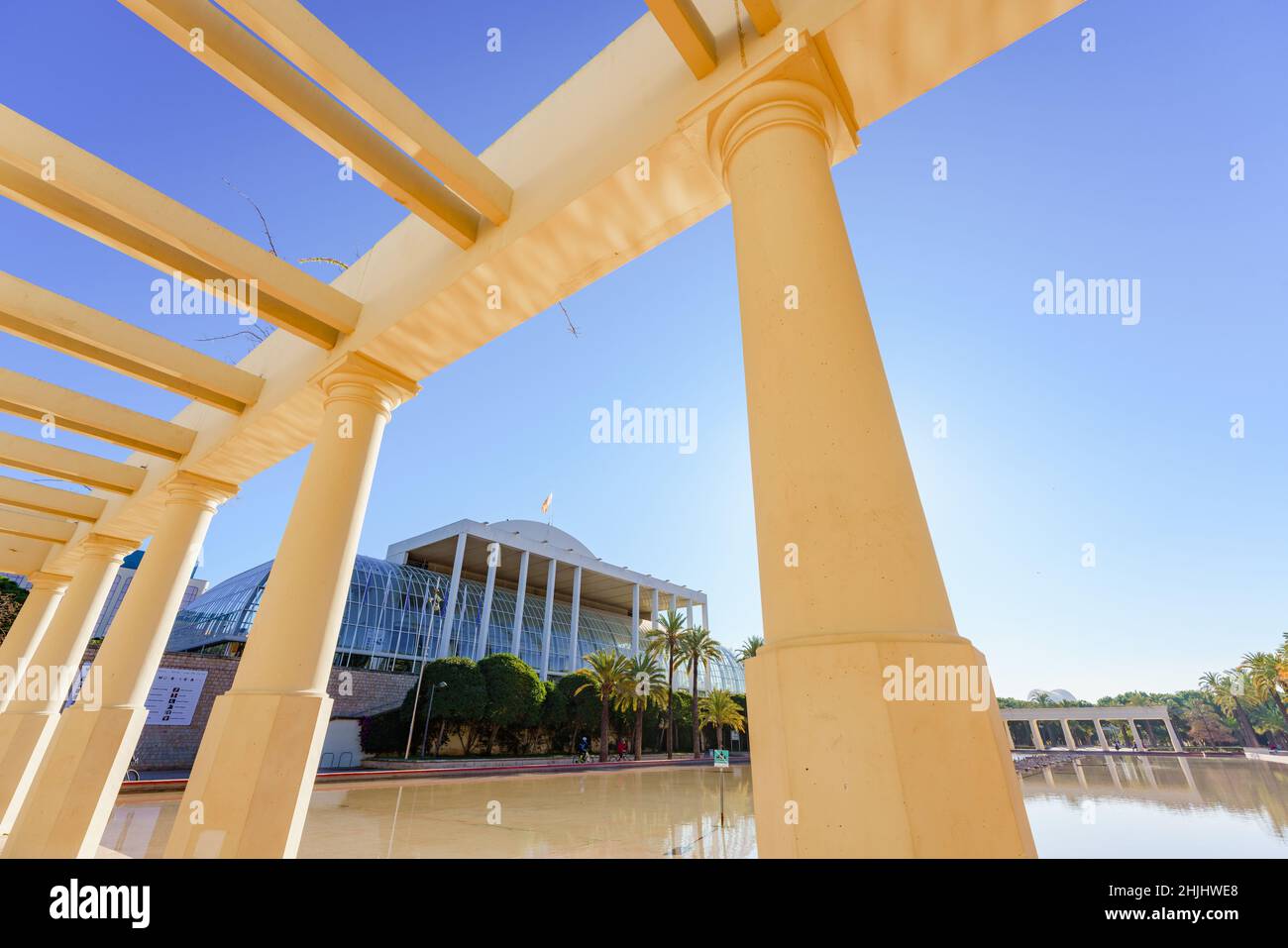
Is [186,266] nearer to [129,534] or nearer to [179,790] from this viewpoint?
[129,534]

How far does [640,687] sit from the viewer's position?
38719 mm

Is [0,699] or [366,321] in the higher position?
[366,321]

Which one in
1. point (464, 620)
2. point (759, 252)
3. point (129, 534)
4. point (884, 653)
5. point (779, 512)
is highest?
point (464, 620)

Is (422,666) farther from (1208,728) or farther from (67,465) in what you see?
(1208,728)

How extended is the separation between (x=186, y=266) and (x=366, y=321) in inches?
67.2

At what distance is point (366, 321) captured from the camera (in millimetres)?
6699

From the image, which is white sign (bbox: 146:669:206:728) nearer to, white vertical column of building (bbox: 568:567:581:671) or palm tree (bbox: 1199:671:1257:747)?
white vertical column of building (bbox: 568:567:581:671)

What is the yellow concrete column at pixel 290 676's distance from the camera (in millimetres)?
4535

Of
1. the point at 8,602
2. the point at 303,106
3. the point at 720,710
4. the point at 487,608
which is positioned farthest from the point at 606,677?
the point at 303,106

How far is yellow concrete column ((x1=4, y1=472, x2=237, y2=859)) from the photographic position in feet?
25.2
